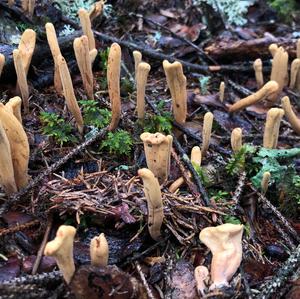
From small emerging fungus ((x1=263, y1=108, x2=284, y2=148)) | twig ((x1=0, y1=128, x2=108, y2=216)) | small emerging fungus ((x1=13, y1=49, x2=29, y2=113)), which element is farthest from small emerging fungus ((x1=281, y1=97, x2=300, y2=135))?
small emerging fungus ((x1=13, y1=49, x2=29, y2=113))

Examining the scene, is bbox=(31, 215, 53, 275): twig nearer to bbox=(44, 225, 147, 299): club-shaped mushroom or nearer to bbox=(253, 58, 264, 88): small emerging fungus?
bbox=(44, 225, 147, 299): club-shaped mushroom

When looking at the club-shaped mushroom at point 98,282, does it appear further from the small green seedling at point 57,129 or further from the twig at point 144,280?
the small green seedling at point 57,129

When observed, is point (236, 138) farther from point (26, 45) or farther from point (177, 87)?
point (26, 45)

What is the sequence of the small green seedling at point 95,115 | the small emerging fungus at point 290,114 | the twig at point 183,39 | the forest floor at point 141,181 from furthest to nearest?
the twig at point 183,39
the small emerging fungus at point 290,114
the small green seedling at point 95,115
the forest floor at point 141,181

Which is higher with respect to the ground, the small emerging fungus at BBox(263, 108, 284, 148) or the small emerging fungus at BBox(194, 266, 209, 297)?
the small emerging fungus at BBox(263, 108, 284, 148)

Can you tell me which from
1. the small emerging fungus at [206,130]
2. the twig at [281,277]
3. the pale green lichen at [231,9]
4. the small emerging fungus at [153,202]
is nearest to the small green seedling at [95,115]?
the small emerging fungus at [206,130]

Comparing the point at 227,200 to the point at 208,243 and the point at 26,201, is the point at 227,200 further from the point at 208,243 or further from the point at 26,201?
the point at 26,201

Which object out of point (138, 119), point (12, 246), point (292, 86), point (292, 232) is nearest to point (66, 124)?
point (138, 119)
